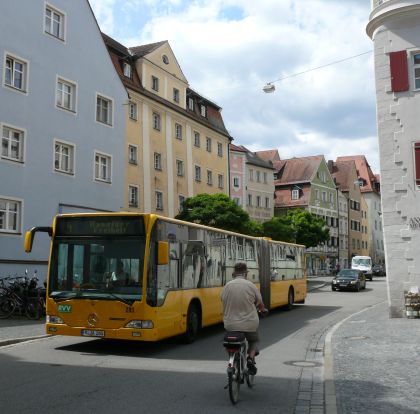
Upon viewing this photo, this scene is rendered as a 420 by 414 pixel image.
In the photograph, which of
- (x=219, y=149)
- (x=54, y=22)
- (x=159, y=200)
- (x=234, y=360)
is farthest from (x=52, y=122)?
(x=219, y=149)

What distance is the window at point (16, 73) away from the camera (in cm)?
2478

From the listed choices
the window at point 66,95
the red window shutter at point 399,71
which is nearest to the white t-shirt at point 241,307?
the red window shutter at point 399,71

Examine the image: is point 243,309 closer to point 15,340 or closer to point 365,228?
point 15,340

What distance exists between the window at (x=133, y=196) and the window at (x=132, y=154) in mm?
1656

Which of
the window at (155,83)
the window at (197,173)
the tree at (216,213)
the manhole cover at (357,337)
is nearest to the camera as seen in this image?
the manhole cover at (357,337)

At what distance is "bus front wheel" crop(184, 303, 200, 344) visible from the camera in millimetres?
13492

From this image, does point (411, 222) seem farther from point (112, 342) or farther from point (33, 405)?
point (33, 405)

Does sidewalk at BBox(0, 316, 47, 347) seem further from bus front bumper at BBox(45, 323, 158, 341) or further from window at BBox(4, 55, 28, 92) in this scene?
window at BBox(4, 55, 28, 92)

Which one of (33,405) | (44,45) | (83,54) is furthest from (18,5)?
(33,405)

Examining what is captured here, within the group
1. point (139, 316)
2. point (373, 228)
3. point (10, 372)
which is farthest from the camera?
point (373, 228)

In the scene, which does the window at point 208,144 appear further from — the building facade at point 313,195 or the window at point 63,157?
the building facade at point 313,195

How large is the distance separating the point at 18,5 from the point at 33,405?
22.4 m

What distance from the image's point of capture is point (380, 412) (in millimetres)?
6707

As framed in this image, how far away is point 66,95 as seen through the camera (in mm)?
28453
